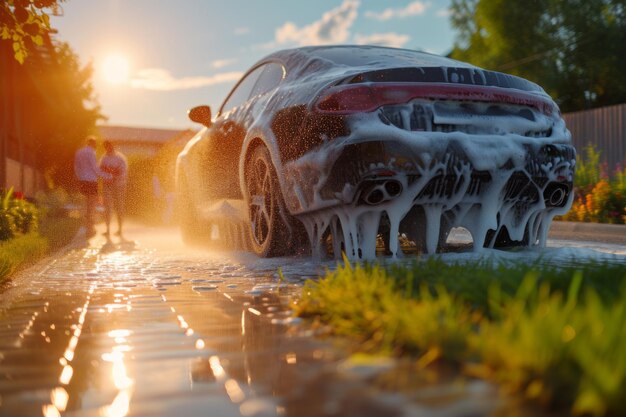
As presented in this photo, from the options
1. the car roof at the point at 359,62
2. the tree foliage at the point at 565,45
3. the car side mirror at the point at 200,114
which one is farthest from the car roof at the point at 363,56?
the tree foliage at the point at 565,45

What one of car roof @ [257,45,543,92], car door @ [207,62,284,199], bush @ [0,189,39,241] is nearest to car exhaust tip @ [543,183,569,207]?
car roof @ [257,45,543,92]

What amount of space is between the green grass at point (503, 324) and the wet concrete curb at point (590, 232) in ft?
18.9

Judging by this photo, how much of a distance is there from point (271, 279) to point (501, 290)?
2.54 metres

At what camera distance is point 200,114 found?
8.76 m

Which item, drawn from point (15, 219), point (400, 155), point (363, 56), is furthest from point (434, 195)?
point (15, 219)

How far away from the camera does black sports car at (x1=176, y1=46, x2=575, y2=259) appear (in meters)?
5.44

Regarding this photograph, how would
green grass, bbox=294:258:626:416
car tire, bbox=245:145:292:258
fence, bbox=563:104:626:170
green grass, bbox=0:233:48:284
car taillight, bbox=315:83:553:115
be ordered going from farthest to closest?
fence, bbox=563:104:626:170, car tire, bbox=245:145:292:258, green grass, bbox=0:233:48:284, car taillight, bbox=315:83:553:115, green grass, bbox=294:258:626:416

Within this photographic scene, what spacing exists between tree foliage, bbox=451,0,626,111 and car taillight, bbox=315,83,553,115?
33657mm

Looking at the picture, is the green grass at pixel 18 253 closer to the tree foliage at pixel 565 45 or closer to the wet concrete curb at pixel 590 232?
the wet concrete curb at pixel 590 232

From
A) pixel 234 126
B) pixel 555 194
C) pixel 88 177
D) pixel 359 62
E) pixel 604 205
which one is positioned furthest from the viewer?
pixel 88 177

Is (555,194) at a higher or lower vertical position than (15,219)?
higher

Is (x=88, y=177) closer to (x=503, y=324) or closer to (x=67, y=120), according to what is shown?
(x=503, y=324)

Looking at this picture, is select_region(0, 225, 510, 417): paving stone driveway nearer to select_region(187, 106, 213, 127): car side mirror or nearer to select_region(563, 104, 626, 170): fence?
select_region(187, 106, 213, 127): car side mirror

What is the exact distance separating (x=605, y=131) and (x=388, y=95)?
52.4 feet
